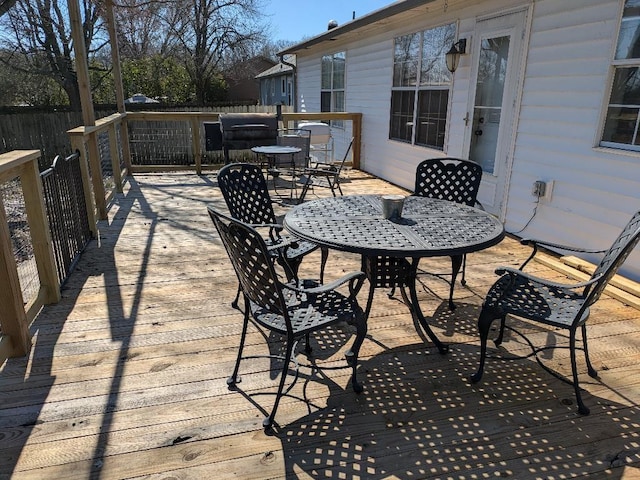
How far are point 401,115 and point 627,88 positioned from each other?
12.1ft

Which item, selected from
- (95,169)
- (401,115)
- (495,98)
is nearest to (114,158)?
(95,169)

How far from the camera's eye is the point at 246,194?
283 centimetres

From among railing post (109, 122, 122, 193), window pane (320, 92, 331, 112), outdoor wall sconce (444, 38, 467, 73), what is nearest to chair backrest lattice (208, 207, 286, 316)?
outdoor wall sconce (444, 38, 467, 73)

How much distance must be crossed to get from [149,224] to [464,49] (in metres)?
4.04

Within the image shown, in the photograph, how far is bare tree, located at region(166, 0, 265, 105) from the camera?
58.4 ft

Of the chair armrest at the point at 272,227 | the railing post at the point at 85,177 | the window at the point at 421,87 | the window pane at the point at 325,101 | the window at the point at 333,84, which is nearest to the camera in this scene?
the chair armrest at the point at 272,227

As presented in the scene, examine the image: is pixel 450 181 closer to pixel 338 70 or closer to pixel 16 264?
pixel 16 264

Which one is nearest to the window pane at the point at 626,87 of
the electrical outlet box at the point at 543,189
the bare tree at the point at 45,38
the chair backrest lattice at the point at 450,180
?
the electrical outlet box at the point at 543,189

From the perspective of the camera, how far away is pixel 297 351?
7.95 ft

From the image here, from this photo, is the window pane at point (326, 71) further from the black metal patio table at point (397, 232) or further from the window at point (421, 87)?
the black metal patio table at point (397, 232)

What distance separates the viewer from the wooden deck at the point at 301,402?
1664 millimetres

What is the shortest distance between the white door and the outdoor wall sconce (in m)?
0.13

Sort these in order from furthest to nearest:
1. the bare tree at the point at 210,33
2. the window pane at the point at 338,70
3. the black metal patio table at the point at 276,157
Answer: the bare tree at the point at 210,33
the window pane at the point at 338,70
the black metal patio table at the point at 276,157

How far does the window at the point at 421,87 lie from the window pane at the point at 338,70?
241 centimetres
